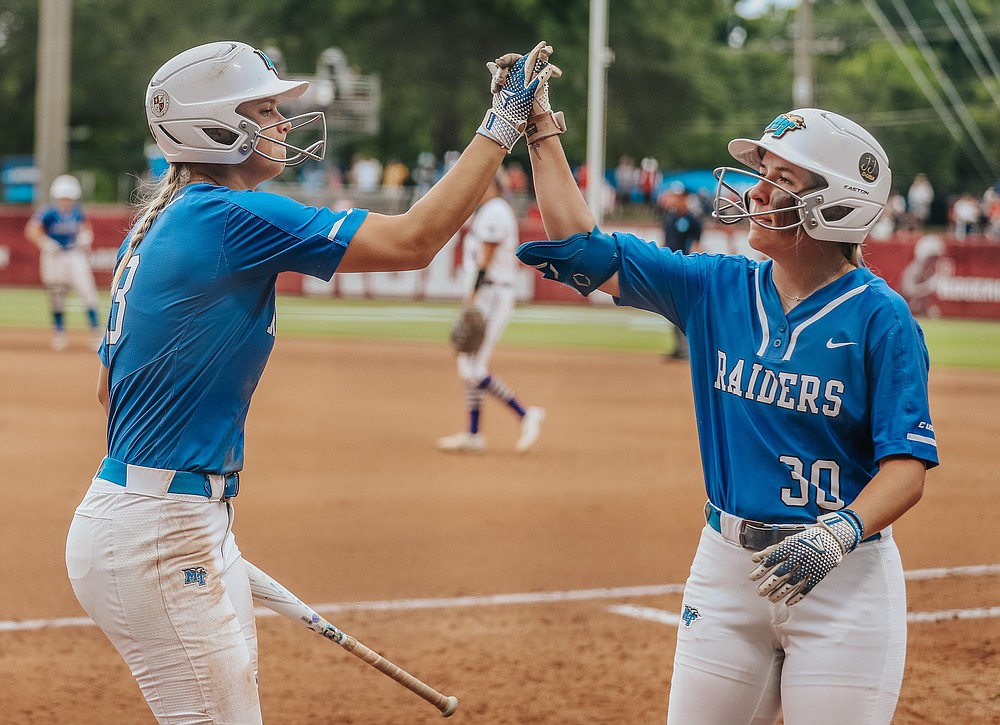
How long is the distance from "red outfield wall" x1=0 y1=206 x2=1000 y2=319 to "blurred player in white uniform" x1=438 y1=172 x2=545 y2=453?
11.6m

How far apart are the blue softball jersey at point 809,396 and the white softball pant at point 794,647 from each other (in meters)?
0.18

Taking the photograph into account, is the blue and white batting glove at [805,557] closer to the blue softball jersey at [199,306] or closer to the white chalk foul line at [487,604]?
the blue softball jersey at [199,306]

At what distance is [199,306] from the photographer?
327 cm

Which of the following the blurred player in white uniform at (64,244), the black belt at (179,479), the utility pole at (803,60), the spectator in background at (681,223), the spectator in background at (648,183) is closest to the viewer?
the black belt at (179,479)

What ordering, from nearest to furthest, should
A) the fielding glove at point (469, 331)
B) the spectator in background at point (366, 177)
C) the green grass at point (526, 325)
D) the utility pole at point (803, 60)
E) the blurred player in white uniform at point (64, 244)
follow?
the fielding glove at point (469, 331) < the blurred player in white uniform at point (64, 244) < the green grass at point (526, 325) < the utility pole at point (803, 60) < the spectator in background at point (366, 177)

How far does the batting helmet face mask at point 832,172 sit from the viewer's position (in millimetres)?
3426

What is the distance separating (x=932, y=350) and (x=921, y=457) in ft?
61.5

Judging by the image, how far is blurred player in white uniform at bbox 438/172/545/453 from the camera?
11.3 m

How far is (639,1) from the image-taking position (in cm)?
4650

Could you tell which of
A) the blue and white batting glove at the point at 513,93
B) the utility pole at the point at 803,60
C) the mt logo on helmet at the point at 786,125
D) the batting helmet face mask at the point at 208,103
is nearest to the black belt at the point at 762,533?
the mt logo on helmet at the point at 786,125

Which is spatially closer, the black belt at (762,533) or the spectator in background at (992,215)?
the black belt at (762,533)

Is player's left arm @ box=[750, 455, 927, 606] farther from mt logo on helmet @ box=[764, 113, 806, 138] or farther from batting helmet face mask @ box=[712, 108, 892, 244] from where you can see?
mt logo on helmet @ box=[764, 113, 806, 138]

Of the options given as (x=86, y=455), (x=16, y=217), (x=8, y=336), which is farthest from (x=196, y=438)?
(x=16, y=217)

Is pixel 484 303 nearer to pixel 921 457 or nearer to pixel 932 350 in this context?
pixel 921 457
